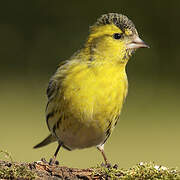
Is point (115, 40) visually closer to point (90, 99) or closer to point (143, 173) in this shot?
point (90, 99)

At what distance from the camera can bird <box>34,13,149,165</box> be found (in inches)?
163

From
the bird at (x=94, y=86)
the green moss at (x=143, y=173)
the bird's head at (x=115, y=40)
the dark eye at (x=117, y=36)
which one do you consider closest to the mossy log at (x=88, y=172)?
the green moss at (x=143, y=173)

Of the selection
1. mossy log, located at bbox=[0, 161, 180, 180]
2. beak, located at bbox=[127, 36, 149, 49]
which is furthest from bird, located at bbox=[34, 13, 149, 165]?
mossy log, located at bbox=[0, 161, 180, 180]

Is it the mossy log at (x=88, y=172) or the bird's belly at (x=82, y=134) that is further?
the bird's belly at (x=82, y=134)

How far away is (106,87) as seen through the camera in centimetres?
418

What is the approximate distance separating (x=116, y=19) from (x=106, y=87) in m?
0.57

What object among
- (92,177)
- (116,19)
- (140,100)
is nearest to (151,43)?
(140,100)

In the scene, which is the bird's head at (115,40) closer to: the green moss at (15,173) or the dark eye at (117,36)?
the dark eye at (117,36)

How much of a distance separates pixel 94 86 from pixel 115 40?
47 cm

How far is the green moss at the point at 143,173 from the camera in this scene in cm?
334

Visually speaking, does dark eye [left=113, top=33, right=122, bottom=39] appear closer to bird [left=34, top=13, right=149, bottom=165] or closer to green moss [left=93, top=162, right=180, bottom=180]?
bird [left=34, top=13, right=149, bottom=165]

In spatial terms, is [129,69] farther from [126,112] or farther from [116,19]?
[116,19]

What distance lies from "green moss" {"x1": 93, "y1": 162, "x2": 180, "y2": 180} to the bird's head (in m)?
1.14

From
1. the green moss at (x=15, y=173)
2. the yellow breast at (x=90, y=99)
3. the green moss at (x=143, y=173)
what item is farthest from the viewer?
the yellow breast at (x=90, y=99)
